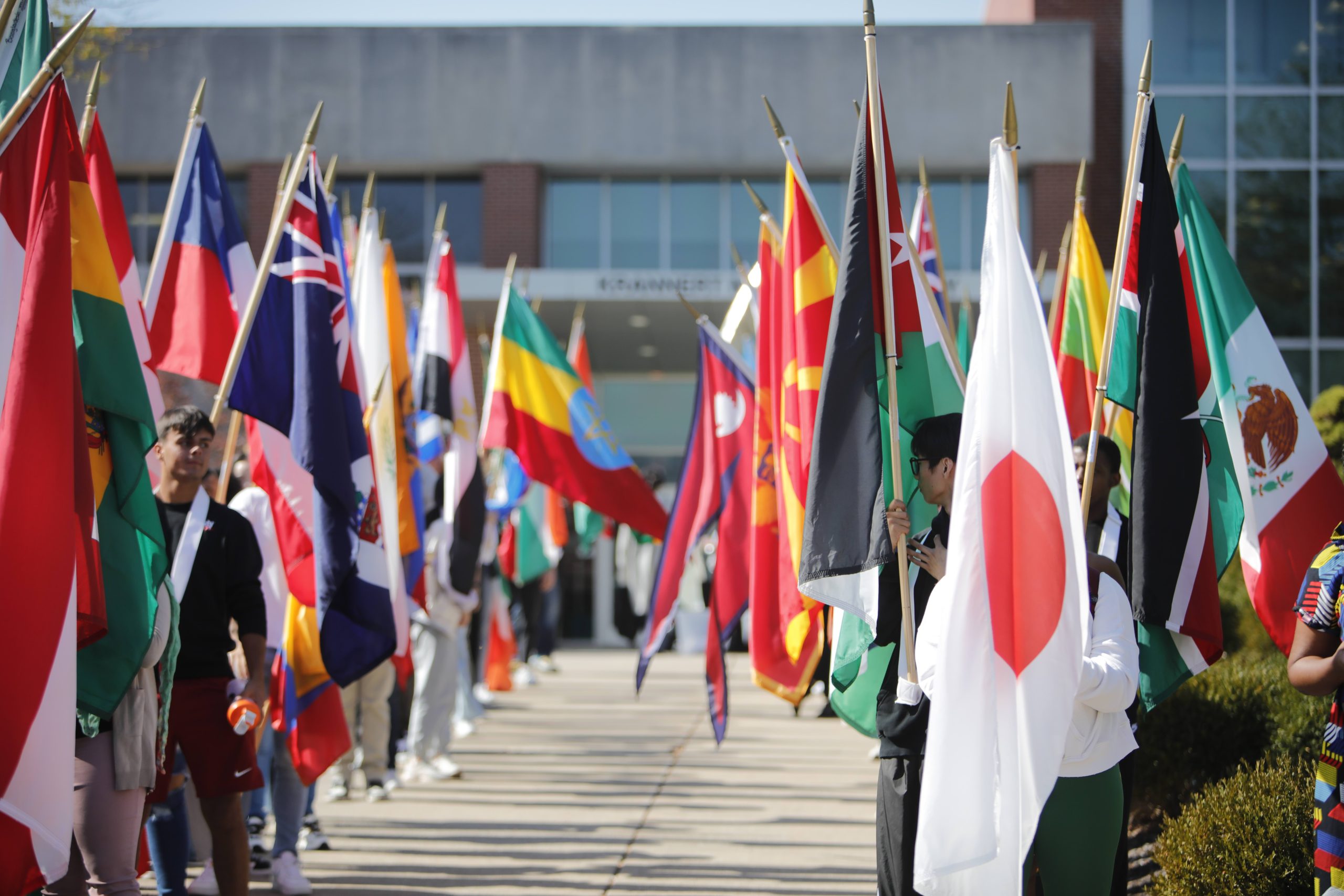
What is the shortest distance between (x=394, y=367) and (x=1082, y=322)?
4015 mm

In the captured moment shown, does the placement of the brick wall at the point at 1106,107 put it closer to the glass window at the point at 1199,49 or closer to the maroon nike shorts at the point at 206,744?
the glass window at the point at 1199,49

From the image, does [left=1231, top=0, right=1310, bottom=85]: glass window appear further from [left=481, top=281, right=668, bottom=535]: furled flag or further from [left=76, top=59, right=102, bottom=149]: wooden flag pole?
[left=76, top=59, right=102, bottom=149]: wooden flag pole

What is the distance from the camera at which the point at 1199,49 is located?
22.5 meters

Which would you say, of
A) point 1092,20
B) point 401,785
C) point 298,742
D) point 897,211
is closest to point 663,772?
point 401,785

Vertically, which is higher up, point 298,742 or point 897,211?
point 897,211

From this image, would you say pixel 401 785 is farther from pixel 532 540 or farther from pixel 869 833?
pixel 532 540

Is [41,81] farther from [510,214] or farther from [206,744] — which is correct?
[510,214]

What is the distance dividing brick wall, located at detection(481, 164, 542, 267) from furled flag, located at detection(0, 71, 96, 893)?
18698 millimetres

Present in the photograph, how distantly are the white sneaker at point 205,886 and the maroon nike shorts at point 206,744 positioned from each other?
140cm

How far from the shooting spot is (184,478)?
16.6 ft

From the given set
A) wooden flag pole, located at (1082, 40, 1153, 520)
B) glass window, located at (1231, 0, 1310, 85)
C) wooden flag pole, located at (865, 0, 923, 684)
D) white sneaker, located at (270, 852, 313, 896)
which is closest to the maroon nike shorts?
white sneaker, located at (270, 852, 313, 896)

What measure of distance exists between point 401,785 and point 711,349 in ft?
12.0

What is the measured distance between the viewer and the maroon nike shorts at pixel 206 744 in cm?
496

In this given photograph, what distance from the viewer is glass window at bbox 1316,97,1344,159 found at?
22.5 meters
